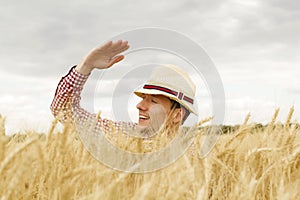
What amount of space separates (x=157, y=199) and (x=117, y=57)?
5.19 ft

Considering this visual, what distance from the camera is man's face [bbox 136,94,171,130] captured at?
2.81 meters

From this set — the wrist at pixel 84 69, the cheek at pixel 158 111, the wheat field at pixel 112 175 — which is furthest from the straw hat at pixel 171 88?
the wheat field at pixel 112 175

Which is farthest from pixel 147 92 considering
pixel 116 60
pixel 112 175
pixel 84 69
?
pixel 112 175

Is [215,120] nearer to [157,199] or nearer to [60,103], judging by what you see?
[157,199]

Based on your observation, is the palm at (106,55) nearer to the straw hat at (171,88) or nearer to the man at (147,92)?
the man at (147,92)

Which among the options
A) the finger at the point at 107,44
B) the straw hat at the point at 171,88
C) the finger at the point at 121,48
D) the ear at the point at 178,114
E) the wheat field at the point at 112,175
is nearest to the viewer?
the wheat field at the point at 112,175

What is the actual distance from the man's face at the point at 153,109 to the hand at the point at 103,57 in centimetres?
38

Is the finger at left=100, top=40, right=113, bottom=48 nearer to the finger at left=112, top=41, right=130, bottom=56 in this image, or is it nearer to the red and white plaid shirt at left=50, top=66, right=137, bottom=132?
the finger at left=112, top=41, right=130, bottom=56

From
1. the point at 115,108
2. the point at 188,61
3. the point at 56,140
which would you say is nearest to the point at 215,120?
the point at 188,61

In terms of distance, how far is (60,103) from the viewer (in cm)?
293

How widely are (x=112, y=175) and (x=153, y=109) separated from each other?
1450mm

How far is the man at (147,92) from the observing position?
272 cm

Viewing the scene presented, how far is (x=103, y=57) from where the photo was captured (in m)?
2.76

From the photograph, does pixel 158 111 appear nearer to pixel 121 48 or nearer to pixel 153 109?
pixel 153 109
